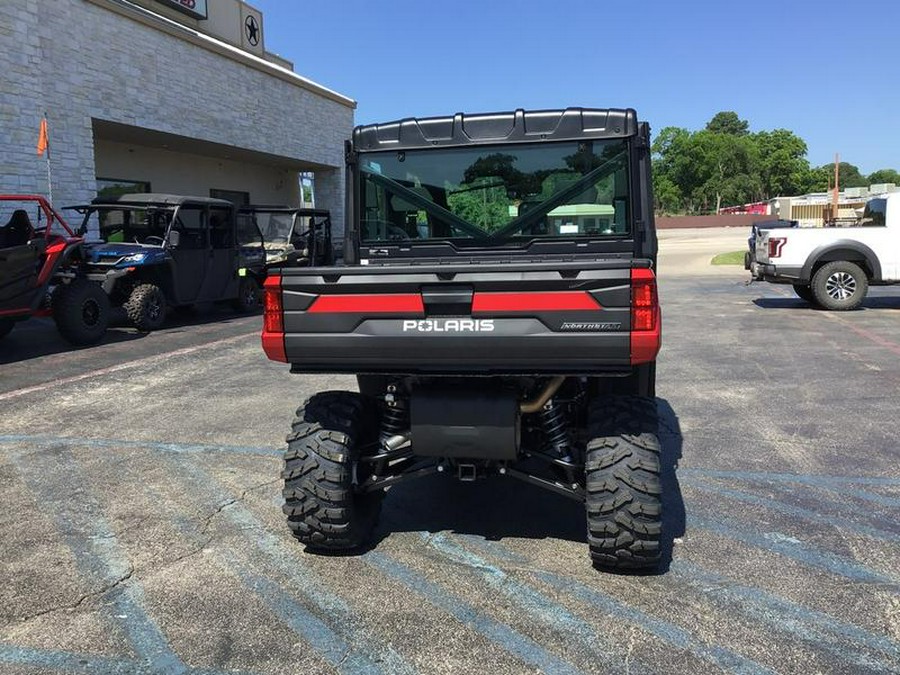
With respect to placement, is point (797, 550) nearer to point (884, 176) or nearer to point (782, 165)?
point (782, 165)

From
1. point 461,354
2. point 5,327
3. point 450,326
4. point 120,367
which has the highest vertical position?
point 450,326

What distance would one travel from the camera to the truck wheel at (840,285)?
40.8 ft

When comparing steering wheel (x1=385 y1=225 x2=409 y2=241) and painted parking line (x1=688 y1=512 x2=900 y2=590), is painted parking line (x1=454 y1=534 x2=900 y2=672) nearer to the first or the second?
painted parking line (x1=688 y1=512 x2=900 y2=590)

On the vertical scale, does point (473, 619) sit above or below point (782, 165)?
below

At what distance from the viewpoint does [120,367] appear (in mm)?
8805

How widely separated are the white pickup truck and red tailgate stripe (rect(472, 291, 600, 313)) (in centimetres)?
1106

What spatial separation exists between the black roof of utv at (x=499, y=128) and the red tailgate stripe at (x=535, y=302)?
1.39m

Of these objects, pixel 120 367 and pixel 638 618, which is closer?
pixel 638 618

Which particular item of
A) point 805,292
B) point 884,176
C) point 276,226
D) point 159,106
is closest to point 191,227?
point 276,226

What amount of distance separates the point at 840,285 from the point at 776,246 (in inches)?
50.8

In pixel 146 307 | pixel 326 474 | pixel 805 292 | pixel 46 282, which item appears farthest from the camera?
pixel 805 292

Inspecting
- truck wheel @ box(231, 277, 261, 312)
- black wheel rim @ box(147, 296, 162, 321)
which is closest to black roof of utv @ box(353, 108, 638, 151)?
black wheel rim @ box(147, 296, 162, 321)

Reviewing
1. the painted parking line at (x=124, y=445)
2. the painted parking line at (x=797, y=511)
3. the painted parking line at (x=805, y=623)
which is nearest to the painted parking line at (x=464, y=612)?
the painted parking line at (x=805, y=623)

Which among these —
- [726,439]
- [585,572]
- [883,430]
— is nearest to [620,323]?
[585,572]
